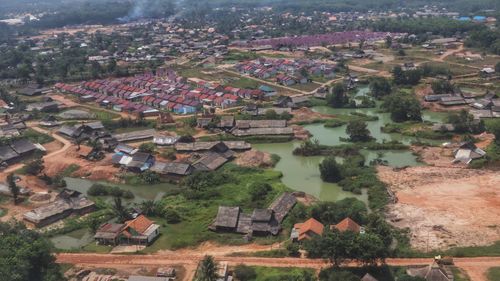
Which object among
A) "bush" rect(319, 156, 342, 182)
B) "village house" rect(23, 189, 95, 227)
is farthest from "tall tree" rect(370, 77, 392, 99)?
"village house" rect(23, 189, 95, 227)

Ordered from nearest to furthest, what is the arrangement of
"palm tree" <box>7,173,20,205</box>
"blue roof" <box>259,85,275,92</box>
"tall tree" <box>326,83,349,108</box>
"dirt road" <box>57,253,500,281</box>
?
1. "dirt road" <box>57,253,500,281</box>
2. "palm tree" <box>7,173,20,205</box>
3. "tall tree" <box>326,83,349,108</box>
4. "blue roof" <box>259,85,275,92</box>

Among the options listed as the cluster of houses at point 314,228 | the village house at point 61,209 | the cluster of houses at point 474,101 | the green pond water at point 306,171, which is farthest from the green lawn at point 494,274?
the cluster of houses at point 474,101

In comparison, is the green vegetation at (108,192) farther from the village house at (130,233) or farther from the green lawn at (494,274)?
the green lawn at (494,274)

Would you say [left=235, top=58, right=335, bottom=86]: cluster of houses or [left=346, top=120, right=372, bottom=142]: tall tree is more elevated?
[left=346, top=120, right=372, bottom=142]: tall tree

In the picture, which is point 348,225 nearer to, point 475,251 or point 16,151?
point 475,251

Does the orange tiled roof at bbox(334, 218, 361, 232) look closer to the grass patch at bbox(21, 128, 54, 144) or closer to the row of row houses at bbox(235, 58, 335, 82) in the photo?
the grass patch at bbox(21, 128, 54, 144)

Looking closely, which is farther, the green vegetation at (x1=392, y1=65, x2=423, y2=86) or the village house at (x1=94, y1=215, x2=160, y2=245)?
the green vegetation at (x1=392, y1=65, x2=423, y2=86)
